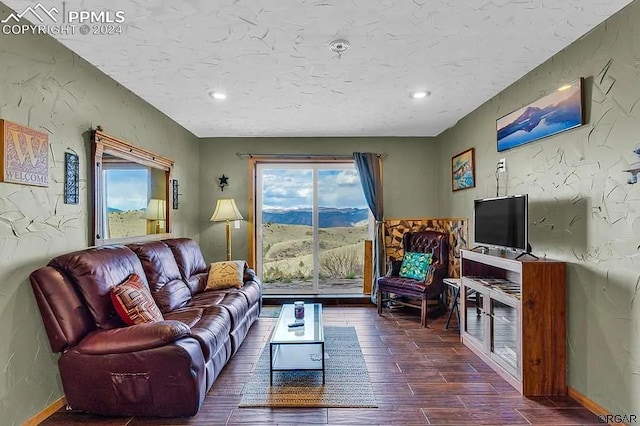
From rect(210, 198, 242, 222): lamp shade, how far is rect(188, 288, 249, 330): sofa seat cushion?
55.0 inches

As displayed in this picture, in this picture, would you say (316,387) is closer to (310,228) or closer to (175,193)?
(175,193)

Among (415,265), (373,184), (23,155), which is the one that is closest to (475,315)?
(415,265)

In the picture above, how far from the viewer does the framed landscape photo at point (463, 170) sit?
173 inches

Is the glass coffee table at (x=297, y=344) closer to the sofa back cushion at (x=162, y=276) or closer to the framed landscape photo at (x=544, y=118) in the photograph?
the sofa back cushion at (x=162, y=276)

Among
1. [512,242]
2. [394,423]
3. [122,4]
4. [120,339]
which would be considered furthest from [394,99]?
[120,339]

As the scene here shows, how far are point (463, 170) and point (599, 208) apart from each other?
2.28 metres

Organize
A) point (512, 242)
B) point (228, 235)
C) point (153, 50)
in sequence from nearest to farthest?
point (153, 50), point (512, 242), point (228, 235)

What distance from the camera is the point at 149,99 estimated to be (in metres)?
3.82

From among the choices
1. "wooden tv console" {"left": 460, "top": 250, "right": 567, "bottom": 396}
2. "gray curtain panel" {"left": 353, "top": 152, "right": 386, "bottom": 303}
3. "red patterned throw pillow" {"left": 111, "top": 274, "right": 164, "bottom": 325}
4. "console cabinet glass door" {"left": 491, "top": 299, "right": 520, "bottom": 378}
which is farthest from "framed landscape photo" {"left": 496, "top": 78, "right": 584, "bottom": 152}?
"red patterned throw pillow" {"left": 111, "top": 274, "right": 164, "bottom": 325}

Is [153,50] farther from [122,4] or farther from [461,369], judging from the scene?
[461,369]

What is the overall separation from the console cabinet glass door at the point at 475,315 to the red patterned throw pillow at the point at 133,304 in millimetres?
2696

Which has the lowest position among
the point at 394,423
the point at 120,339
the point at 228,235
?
the point at 394,423

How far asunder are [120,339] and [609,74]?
3451 millimetres

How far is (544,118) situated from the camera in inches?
116
